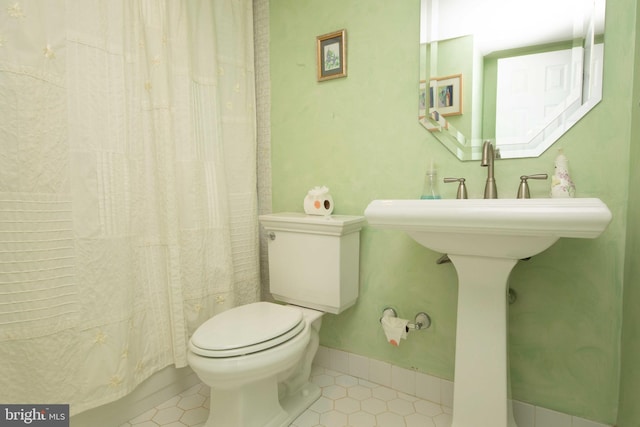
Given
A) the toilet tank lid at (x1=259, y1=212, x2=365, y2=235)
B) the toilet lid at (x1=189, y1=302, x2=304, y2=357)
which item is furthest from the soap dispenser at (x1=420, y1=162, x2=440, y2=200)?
the toilet lid at (x1=189, y1=302, x2=304, y2=357)

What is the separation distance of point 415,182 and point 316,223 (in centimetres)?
45

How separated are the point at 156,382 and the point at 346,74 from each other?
5.14 feet

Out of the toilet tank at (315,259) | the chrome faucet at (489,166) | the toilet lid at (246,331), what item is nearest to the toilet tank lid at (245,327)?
the toilet lid at (246,331)

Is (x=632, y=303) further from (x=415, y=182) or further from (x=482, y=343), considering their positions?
(x=415, y=182)

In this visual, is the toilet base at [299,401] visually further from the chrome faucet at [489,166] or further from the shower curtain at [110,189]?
the chrome faucet at [489,166]

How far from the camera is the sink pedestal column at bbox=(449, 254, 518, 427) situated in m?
1.02

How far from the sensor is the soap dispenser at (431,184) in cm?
133

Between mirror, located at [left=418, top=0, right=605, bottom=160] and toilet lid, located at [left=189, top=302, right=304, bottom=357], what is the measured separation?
0.91m

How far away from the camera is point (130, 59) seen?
124 centimetres

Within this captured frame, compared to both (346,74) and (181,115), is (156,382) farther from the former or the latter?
(346,74)

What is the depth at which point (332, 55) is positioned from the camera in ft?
5.16

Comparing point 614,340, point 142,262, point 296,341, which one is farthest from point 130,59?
point 614,340

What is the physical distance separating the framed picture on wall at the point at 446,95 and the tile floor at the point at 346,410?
1186 mm

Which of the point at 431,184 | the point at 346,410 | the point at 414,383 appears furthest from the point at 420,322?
the point at 431,184
